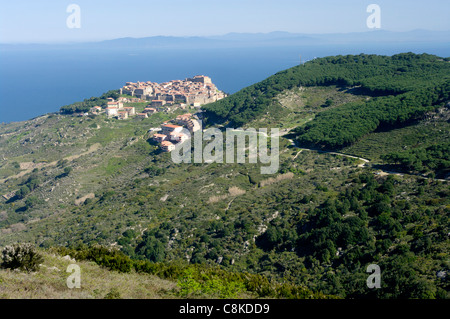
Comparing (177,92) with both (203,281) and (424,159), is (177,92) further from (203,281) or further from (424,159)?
(203,281)

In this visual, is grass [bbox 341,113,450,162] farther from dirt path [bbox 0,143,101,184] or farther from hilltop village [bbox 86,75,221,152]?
dirt path [bbox 0,143,101,184]

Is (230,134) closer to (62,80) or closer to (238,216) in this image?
(238,216)

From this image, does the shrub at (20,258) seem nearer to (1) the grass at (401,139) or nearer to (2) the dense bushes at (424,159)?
(2) the dense bushes at (424,159)

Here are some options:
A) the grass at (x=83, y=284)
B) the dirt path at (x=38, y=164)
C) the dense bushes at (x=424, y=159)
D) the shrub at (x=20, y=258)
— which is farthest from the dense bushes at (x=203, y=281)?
the dirt path at (x=38, y=164)

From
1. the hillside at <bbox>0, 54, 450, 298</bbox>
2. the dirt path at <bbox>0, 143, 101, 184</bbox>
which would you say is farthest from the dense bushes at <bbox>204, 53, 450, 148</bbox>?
the dirt path at <bbox>0, 143, 101, 184</bbox>

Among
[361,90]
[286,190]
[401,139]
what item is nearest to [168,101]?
[361,90]
